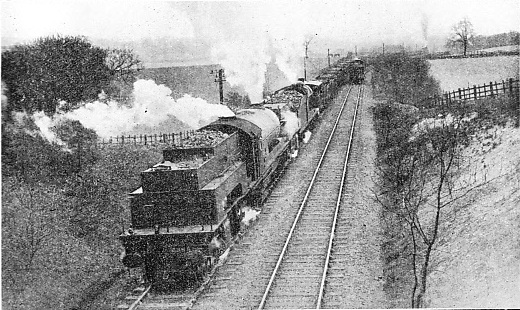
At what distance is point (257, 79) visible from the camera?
995 inches

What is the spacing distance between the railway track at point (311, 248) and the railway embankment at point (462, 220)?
1.46 metres

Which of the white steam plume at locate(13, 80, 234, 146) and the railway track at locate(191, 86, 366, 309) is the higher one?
the white steam plume at locate(13, 80, 234, 146)

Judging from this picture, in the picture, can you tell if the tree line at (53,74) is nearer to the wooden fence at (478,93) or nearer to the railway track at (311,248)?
the railway track at (311,248)

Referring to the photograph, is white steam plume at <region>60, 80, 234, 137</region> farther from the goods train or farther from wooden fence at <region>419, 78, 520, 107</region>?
wooden fence at <region>419, 78, 520, 107</region>

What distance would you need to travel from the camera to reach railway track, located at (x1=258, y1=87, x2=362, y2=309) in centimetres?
1071

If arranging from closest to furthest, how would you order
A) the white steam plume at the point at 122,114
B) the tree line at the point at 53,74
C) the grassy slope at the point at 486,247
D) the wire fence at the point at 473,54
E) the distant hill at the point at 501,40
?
the grassy slope at the point at 486,247 < the distant hill at the point at 501,40 < the tree line at the point at 53,74 < the white steam plume at the point at 122,114 < the wire fence at the point at 473,54

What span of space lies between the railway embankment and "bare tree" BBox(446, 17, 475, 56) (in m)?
2.81

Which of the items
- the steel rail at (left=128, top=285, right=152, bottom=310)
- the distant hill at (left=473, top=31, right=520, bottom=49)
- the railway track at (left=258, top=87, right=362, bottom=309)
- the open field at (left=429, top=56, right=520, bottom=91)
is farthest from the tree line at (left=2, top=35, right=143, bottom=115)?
the open field at (left=429, top=56, right=520, bottom=91)

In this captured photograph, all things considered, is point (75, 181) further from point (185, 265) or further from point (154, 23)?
point (185, 265)

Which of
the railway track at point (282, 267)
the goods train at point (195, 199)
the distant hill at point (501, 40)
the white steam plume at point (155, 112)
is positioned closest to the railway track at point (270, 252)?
the railway track at point (282, 267)

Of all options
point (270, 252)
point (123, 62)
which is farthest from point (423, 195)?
point (123, 62)

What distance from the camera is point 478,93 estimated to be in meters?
22.7

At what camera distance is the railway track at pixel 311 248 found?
1071cm

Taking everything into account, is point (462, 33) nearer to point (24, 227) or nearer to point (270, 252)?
point (270, 252)
